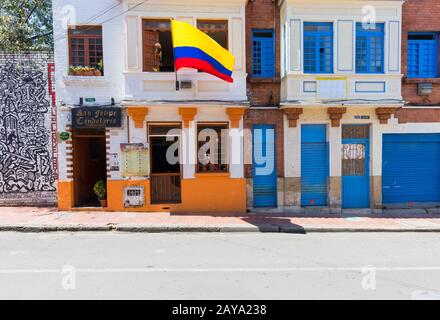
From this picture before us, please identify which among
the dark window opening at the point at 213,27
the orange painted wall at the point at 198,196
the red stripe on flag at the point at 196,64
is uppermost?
the dark window opening at the point at 213,27

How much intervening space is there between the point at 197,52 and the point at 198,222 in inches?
203

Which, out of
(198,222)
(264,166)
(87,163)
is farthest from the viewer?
(87,163)

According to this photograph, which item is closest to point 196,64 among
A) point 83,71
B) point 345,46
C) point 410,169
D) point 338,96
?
point 83,71

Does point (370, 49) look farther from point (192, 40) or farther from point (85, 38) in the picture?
point (85, 38)

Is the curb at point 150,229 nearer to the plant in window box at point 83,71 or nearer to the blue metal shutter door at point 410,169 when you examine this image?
the blue metal shutter door at point 410,169

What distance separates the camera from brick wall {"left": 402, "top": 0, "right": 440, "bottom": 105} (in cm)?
1079

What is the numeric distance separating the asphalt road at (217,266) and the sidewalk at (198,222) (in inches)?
15.5

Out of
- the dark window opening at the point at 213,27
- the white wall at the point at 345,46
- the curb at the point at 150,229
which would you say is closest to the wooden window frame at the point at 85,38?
the dark window opening at the point at 213,27

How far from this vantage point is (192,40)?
354 inches

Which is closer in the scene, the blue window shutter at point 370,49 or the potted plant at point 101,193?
the potted plant at point 101,193

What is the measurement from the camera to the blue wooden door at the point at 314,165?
10.7 m
